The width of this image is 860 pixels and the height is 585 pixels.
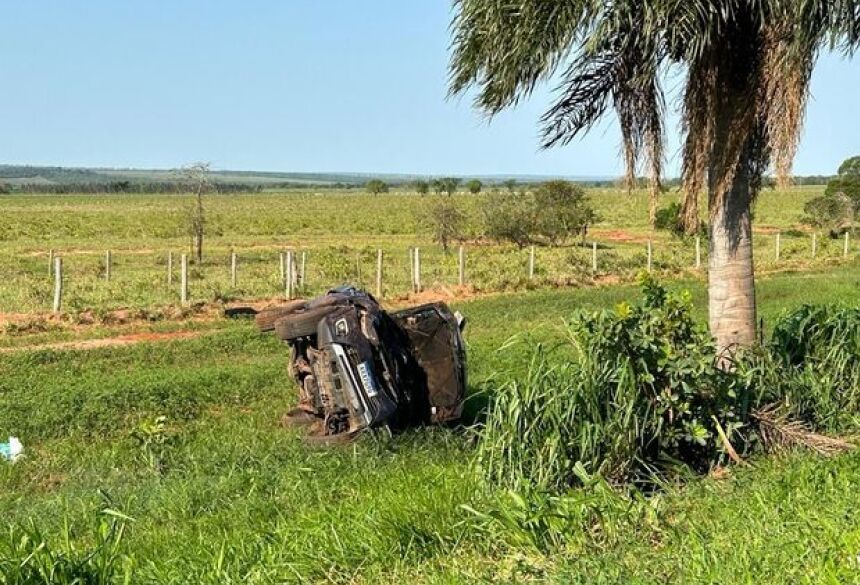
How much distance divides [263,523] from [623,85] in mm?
4093

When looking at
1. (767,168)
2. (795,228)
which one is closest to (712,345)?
(767,168)

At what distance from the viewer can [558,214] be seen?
42656 mm

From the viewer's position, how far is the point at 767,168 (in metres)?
7.15

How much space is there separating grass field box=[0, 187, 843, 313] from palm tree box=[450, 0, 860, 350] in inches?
25.6

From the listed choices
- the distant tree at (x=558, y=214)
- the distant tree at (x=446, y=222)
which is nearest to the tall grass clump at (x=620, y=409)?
the distant tree at (x=446, y=222)

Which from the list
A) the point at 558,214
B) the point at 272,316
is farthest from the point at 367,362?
the point at 558,214

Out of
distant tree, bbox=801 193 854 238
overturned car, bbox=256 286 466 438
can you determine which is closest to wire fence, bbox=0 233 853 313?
distant tree, bbox=801 193 854 238

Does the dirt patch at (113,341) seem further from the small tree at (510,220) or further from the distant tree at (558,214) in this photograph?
the distant tree at (558,214)

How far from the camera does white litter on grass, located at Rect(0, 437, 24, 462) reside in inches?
321

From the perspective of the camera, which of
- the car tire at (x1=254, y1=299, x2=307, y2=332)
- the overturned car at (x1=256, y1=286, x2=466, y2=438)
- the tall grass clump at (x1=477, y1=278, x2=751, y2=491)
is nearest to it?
the tall grass clump at (x1=477, y1=278, x2=751, y2=491)

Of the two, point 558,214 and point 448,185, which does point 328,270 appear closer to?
point 558,214

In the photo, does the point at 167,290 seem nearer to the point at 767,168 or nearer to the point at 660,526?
the point at 767,168

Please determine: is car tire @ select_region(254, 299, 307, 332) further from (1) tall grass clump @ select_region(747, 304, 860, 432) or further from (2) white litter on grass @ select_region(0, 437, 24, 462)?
(1) tall grass clump @ select_region(747, 304, 860, 432)

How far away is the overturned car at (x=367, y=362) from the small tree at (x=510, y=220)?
33960 mm
